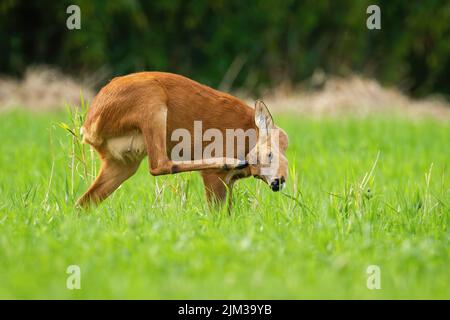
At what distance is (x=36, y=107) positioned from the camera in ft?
51.2

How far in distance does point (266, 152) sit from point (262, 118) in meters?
0.24

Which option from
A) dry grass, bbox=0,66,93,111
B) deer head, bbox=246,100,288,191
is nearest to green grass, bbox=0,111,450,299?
deer head, bbox=246,100,288,191

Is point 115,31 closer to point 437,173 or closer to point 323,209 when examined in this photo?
point 437,173

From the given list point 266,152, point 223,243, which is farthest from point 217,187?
point 223,243

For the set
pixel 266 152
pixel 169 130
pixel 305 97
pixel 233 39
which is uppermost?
pixel 233 39

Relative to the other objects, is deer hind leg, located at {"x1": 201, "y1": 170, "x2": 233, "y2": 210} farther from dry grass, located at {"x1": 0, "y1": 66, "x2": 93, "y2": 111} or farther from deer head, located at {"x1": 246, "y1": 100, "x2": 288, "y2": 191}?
dry grass, located at {"x1": 0, "y1": 66, "x2": 93, "y2": 111}

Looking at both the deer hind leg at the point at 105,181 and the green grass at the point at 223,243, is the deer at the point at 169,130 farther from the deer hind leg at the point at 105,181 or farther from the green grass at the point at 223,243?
the green grass at the point at 223,243

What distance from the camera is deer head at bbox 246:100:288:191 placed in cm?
584

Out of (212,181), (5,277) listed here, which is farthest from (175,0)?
(5,277)

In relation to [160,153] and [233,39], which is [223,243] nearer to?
[160,153]

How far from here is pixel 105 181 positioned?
20.5 feet

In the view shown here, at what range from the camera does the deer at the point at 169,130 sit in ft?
19.3

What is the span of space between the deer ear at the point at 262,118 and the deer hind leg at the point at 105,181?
97 cm
